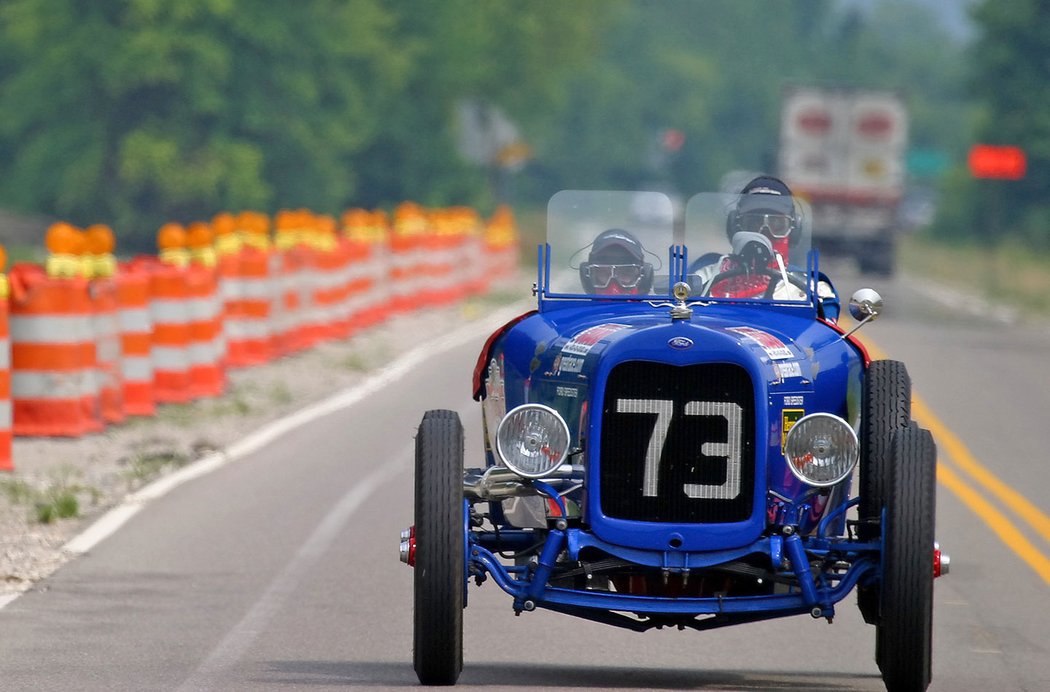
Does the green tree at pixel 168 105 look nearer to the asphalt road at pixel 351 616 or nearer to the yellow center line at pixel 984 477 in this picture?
the yellow center line at pixel 984 477

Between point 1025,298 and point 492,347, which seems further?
point 1025,298

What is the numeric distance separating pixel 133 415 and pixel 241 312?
4.36 meters

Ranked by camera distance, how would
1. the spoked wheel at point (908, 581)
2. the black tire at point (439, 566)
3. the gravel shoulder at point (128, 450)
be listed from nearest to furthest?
the spoked wheel at point (908, 581) < the black tire at point (439, 566) < the gravel shoulder at point (128, 450)

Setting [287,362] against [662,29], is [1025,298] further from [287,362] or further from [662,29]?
[662,29]

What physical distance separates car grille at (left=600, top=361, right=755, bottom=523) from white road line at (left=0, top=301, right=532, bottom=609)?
2.52 m

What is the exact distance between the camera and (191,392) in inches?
690

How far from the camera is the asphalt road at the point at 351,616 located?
26.7 feet

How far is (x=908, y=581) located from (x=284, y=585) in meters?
3.64

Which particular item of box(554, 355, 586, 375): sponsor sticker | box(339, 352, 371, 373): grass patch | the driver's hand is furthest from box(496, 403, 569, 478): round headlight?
box(339, 352, 371, 373): grass patch

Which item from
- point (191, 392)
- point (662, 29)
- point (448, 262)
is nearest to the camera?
point (191, 392)

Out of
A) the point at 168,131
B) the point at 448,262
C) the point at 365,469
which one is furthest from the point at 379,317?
the point at 168,131

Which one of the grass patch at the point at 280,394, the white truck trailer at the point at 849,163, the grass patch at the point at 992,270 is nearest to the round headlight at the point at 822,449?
the grass patch at the point at 280,394

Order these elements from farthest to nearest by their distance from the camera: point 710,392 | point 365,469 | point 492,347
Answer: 1. point 365,469
2. point 492,347
3. point 710,392

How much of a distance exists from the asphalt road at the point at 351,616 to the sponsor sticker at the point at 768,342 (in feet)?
3.85
